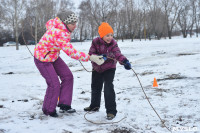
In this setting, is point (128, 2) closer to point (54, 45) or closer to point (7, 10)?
point (7, 10)

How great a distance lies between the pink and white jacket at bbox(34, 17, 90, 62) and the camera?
311 centimetres

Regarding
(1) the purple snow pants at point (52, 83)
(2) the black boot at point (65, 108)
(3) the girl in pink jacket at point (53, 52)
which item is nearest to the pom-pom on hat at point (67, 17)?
(3) the girl in pink jacket at point (53, 52)

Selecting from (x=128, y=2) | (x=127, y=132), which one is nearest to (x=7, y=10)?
(x=128, y=2)

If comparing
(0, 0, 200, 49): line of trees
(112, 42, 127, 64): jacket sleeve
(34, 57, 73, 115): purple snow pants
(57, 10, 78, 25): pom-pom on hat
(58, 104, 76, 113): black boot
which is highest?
(0, 0, 200, 49): line of trees

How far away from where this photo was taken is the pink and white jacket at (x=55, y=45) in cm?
311

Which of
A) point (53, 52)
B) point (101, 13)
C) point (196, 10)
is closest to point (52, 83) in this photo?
point (53, 52)

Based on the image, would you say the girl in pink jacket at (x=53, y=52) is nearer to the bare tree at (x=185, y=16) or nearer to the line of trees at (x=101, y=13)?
the line of trees at (x=101, y=13)

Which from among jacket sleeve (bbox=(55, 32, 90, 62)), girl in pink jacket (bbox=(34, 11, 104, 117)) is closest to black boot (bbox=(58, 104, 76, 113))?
girl in pink jacket (bbox=(34, 11, 104, 117))

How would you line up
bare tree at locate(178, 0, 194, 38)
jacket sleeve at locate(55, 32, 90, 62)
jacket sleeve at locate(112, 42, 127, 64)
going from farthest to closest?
bare tree at locate(178, 0, 194, 38)
jacket sleeve at locate(112, 42, 127, 64)
jacket sleeve at locate(55, 32, 90, 62)

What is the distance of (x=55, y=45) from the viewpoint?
3.23m

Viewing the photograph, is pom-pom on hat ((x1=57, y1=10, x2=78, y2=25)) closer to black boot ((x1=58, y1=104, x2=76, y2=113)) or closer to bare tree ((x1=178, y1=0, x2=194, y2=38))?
black boot ((x1=58, y1=104, x2=76, y2=113))

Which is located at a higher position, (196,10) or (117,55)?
(196,10)

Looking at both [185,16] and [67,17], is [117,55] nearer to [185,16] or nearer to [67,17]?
[67,17]

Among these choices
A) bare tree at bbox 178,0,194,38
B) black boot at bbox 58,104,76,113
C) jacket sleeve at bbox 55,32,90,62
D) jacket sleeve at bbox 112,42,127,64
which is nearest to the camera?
jacket sleeve at bbox 55,32,90,62
